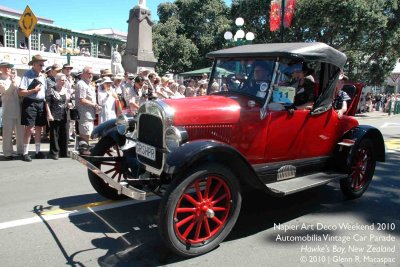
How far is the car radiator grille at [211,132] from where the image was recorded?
3848 millimetres

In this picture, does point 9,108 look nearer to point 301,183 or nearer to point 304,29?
point 301,183

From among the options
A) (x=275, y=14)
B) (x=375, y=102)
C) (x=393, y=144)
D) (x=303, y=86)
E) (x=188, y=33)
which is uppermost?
(x=188, y=33)

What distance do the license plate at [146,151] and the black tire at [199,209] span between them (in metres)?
0.61

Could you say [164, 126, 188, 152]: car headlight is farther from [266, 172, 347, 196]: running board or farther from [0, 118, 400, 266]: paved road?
[266, 172, 347, 196]: running board

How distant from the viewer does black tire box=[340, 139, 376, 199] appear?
530cm

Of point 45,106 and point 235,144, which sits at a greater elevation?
point 45,106

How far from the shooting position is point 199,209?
3.57 meters

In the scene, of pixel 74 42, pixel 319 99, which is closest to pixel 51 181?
pixel 319 99

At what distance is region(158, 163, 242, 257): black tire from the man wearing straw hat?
15.1ft

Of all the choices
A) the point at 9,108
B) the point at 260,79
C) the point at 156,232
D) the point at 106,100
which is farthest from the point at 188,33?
the point at 156,232

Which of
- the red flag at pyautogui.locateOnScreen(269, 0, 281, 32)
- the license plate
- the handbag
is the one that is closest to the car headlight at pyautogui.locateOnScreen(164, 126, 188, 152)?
the license plate

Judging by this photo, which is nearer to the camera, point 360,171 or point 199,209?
point 199,209

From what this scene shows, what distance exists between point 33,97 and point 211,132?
4.57m

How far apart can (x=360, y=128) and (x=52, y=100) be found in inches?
221
